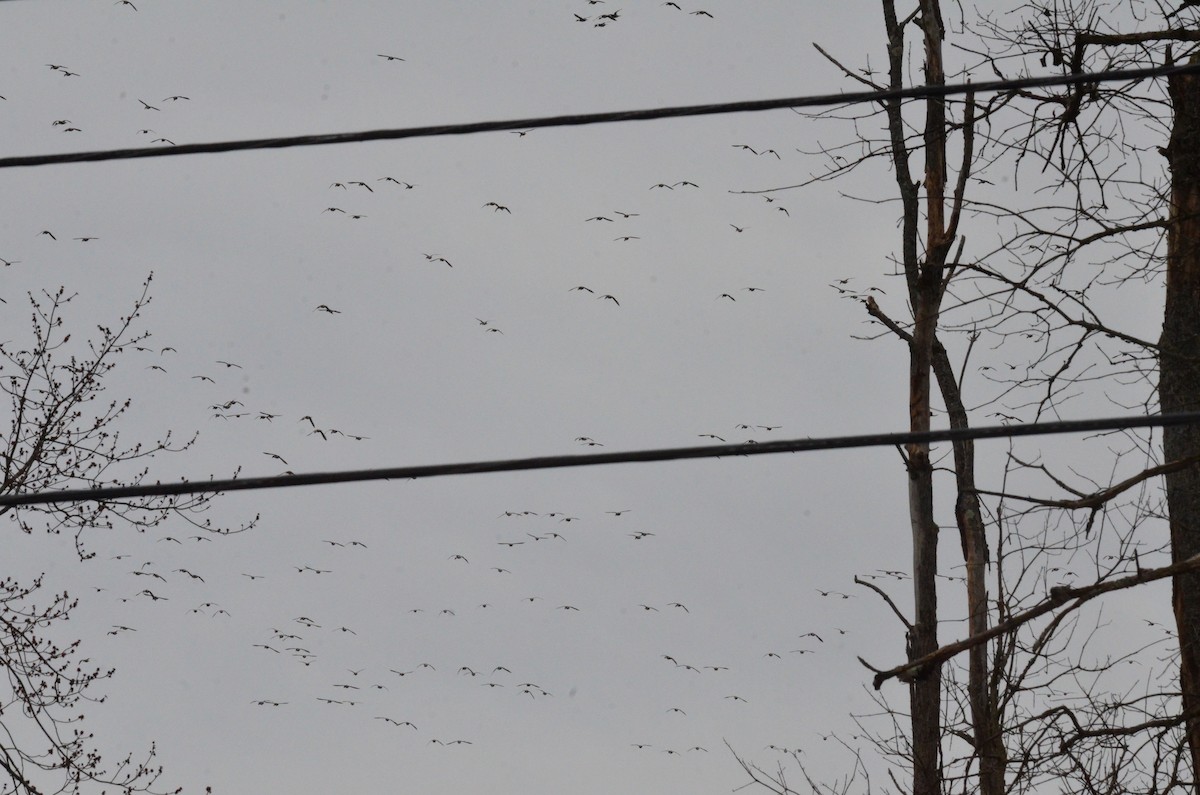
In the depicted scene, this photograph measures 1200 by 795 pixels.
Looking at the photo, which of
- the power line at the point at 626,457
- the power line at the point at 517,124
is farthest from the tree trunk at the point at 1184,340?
the power line at the point at 626,457

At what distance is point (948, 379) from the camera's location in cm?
1403

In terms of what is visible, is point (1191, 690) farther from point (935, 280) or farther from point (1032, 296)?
point (935, 280)

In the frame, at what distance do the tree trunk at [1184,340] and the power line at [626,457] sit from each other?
5.96 m

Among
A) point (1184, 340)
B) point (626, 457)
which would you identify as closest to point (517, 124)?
point (626, 457)

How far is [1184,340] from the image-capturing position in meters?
8.99

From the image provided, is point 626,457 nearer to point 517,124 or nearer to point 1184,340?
point 517,124

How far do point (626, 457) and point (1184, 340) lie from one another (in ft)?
23.0

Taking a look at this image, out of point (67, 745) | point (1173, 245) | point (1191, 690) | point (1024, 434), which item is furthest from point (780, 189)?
point (67, 745)

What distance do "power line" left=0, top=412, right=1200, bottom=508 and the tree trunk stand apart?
596 cm

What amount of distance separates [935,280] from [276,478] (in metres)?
9.48

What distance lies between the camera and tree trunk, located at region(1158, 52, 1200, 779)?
8.70m

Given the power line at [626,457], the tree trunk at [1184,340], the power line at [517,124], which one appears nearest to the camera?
the power line at [626,457]

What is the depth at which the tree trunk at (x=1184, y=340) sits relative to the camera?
870cm

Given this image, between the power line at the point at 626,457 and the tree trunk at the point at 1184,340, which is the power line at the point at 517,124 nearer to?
the power line at the point at 626,457
